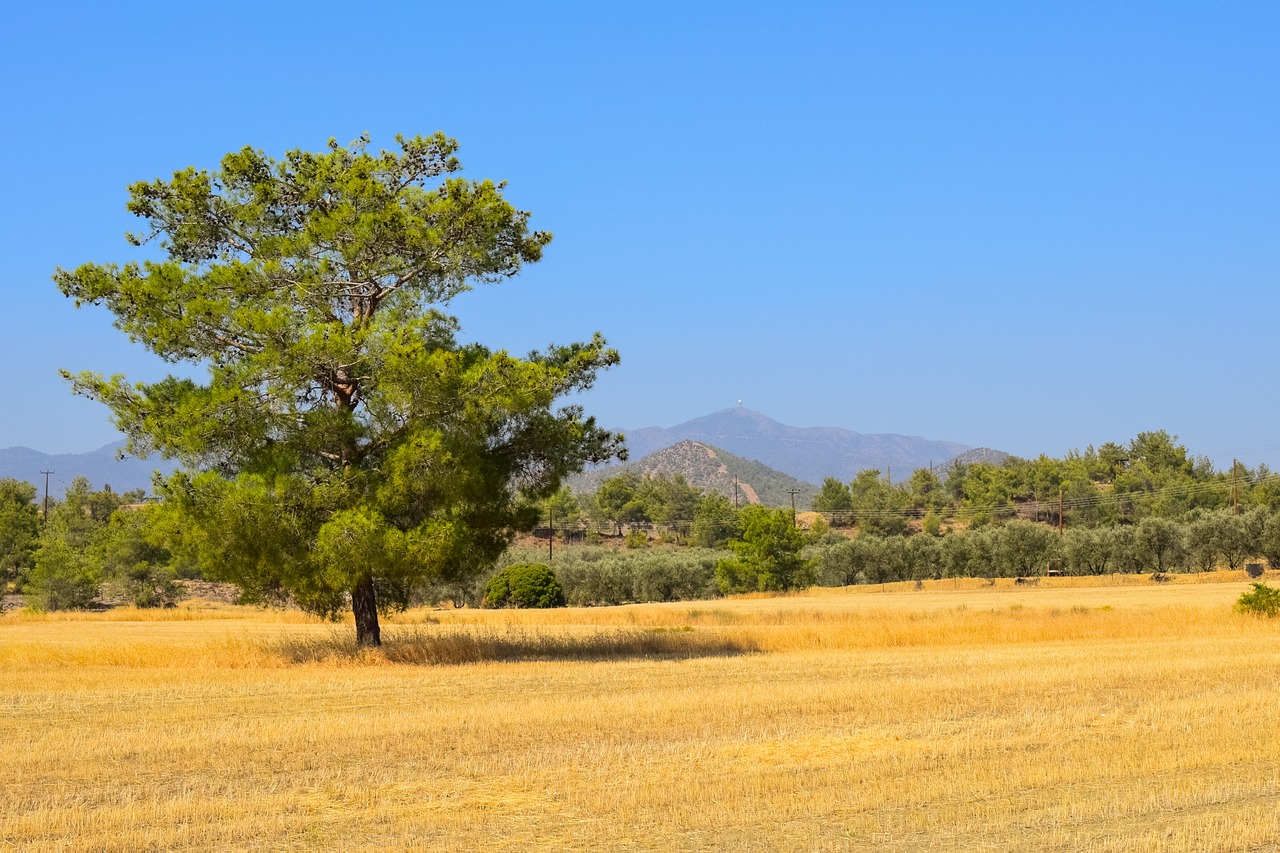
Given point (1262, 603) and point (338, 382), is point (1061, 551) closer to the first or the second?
point (1262, 603)

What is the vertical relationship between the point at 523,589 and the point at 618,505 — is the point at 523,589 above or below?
below

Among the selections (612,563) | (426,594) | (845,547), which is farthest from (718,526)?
(426,594)

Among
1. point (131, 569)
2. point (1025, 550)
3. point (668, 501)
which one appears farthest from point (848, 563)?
point (668, 501)

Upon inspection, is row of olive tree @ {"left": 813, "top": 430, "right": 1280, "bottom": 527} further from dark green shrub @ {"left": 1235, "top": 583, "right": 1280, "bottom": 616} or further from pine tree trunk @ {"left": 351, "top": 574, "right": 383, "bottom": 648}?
pine tree trunk @ {"left": 351, "top": 574, "right": 383, "bottom": 648}

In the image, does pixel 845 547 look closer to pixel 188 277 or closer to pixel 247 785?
pixel 188 277

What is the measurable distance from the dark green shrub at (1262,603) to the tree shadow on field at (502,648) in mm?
16396

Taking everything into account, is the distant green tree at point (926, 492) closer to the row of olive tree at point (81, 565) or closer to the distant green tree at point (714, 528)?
the distant green tree at point (714, 528)

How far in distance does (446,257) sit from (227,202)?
5162 millimetres

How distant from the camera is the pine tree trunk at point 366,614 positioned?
28438 millimetres

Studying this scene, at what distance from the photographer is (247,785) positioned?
12312mm

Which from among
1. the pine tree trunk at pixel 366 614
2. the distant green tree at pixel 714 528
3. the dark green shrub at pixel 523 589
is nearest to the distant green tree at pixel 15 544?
the dark green shrub at pixel 523 589

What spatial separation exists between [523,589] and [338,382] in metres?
39.8

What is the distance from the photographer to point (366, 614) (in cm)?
2862

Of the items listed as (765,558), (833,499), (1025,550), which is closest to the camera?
(765,558)
